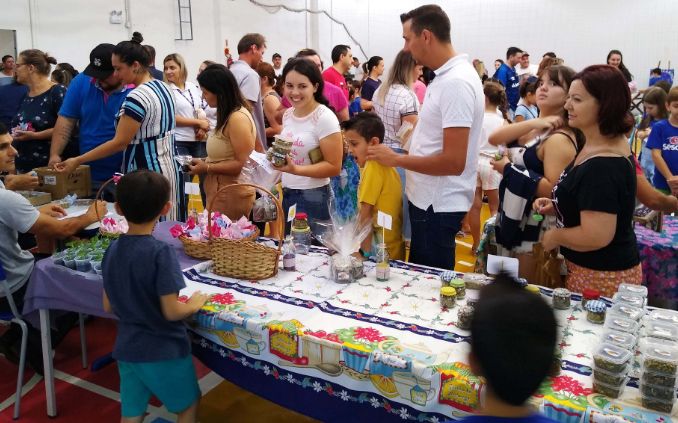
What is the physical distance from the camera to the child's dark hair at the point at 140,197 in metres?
1.90

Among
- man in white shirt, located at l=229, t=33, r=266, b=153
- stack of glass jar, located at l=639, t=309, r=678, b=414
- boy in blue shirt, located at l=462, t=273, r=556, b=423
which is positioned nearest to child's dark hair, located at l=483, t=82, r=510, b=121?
man in white shirt, located at l=229, t=33, r=266, b=153

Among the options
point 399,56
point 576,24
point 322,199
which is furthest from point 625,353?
point 576,24

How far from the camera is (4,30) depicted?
812cm

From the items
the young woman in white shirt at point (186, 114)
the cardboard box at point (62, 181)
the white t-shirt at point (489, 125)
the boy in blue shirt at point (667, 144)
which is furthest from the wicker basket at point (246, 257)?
the boy in blue shirt at point (667, 144)

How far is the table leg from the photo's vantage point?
2.50 meters

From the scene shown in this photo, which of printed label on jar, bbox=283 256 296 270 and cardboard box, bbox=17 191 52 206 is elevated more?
cardboard box, bbox=17 191 52 206

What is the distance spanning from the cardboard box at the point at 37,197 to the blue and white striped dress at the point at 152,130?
459 millimetres

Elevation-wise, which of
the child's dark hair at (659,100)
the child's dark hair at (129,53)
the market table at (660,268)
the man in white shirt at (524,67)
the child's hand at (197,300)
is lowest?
the market table at (660,268)

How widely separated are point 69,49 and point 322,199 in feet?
25.6

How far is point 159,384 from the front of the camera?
1.96 metres

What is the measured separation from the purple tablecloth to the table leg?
0.06m

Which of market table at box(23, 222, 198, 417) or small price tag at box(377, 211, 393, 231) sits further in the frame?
market table at box(23, 222, 198, 417)

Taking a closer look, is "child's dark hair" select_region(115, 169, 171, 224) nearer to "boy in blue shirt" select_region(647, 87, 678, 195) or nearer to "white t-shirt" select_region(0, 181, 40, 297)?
"white t-shirt" select_region(0, 181, 40, 297)

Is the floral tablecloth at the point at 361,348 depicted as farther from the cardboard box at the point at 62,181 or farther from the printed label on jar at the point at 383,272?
the cardboard box at the point at 62,181
